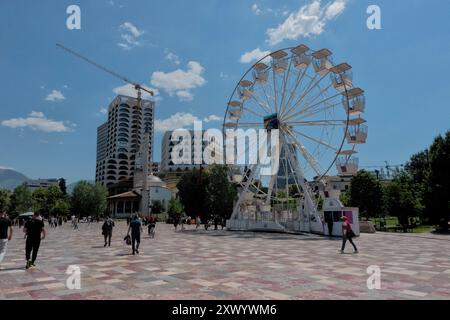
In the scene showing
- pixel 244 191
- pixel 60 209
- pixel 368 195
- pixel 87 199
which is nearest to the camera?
pixel 244 191

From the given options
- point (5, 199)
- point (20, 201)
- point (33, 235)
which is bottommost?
point (33, 235)

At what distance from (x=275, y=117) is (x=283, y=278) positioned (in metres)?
25.5

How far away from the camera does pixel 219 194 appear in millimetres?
55219

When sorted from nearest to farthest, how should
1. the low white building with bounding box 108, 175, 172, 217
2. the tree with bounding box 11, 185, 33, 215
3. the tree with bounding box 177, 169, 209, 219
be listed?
1. the tree with bounding box 177, 169, 209, 219
2. the tree with bounding box 11, 185, 33, 215
3. the low white building with bounding box 108, 175, 172, 217

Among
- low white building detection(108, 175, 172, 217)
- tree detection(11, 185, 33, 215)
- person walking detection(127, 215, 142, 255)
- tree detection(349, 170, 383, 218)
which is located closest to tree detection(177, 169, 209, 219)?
tree detection(349, 170, 383, 218)

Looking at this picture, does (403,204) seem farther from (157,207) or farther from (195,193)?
(157,207)

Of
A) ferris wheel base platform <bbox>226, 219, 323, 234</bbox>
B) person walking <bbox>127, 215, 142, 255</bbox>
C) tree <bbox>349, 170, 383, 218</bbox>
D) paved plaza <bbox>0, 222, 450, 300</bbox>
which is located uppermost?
tree <bbox>349, 170, 383, 218</bbox>

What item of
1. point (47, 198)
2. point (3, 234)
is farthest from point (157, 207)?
point (3, 234)

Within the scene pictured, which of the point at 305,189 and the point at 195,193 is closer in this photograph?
the point at 305,189

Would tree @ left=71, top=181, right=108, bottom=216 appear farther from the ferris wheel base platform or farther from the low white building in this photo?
the ferris wheel base platform

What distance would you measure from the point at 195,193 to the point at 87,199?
39229 mm

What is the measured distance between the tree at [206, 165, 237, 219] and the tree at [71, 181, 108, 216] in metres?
41.7

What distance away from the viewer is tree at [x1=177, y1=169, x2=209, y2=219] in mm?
58156
